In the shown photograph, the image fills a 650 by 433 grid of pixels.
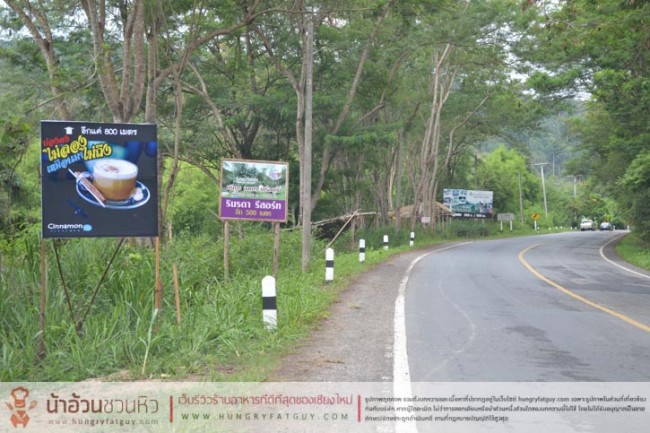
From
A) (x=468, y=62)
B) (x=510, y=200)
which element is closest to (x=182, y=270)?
(x=468, y=62)

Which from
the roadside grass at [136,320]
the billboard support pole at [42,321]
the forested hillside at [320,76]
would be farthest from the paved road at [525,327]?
the forested hillside at [320,76]

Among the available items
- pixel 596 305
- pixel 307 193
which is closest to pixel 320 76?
pixel 307 193

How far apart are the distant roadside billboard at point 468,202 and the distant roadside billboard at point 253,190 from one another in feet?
163

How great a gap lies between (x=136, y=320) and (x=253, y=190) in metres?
4.64

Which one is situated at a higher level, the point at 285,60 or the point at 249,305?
the point at 285,60

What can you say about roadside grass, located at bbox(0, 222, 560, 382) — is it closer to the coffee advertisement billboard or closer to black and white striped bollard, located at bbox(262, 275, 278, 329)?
black and white striped bollard, located at bbox(262, 275, 278, 329)

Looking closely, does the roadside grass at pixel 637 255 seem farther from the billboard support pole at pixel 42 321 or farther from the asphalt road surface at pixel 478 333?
the billboard support pole at pixel 42 321

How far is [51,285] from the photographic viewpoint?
9461 mm

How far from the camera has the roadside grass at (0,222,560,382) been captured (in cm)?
725

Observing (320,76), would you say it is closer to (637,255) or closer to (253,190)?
(253,190)

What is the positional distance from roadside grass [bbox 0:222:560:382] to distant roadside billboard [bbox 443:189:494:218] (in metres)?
49.1

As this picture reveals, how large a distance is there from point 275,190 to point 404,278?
6.20 m

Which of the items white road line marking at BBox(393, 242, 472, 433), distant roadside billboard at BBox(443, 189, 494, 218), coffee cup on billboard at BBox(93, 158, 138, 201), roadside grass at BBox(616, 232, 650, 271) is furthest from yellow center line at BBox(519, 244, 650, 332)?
distant roadside billboard at BBox(443, 189, 494, 218)

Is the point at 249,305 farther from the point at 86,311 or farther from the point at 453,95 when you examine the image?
the point at 453,95
